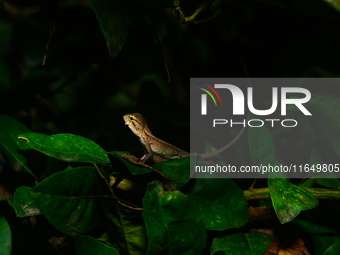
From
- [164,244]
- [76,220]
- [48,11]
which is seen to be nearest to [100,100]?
[48,11]

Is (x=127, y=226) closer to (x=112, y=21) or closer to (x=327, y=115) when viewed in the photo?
(x=112, y=21)

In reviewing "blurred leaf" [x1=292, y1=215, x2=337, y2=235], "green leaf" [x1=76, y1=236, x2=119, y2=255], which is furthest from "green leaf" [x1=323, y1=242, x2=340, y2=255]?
"green leaf" [x1=76, y1=236, x2=119, y2=255]

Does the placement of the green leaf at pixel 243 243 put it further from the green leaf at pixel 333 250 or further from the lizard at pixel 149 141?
the lizard at pixel 149 141

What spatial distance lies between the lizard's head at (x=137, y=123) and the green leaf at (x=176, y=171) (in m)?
0.52

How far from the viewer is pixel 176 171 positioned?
76 cm

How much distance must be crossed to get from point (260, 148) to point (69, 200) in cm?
64

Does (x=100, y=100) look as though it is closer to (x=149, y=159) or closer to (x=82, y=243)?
(x=149, y=159)

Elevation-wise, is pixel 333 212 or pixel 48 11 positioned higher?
pixel 48 11

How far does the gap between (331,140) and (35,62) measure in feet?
4.84

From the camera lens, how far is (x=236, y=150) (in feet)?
3.79

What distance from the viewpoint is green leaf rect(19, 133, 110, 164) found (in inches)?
29.6

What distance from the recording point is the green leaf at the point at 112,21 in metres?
0.78

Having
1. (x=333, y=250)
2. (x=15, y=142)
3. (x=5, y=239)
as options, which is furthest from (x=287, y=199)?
(x=5, y=239)

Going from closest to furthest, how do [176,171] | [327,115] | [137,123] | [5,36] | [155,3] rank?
[176,171]
[155,3]
[327,115]
[137,123]
[5,36]
